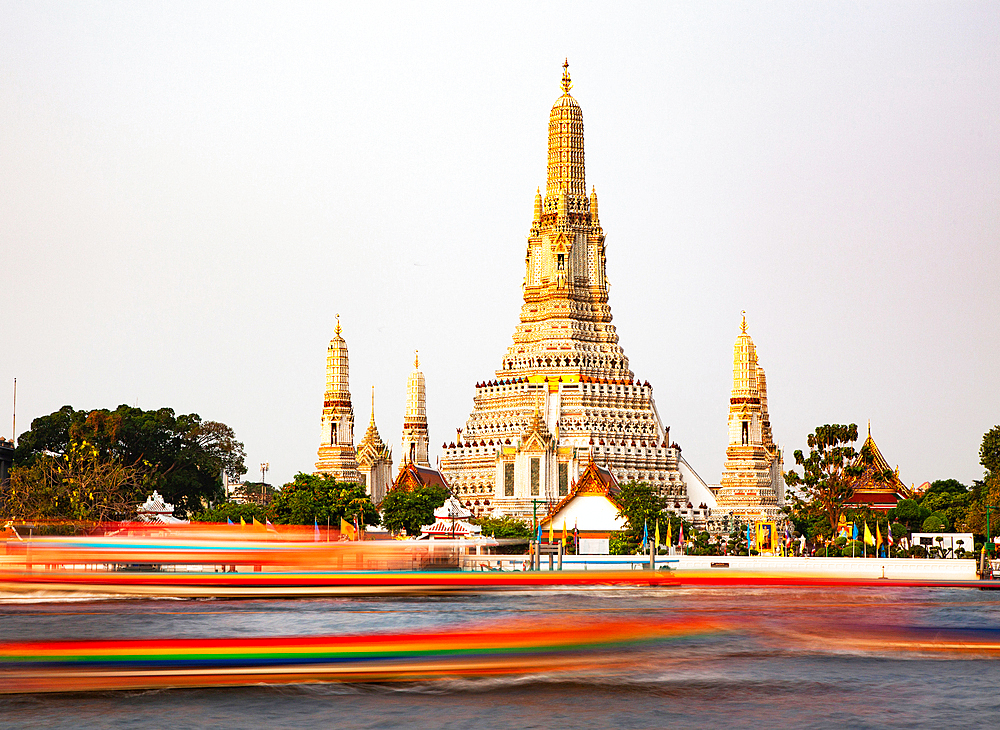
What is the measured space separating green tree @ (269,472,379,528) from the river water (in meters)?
30.2

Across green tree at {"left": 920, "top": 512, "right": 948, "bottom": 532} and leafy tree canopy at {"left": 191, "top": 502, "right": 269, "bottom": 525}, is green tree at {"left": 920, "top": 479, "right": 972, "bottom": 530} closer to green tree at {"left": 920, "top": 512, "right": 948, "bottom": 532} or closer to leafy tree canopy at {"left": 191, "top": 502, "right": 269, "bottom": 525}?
green tree at {"left": 920, "top": 512, "right": 948, "bottom": 532}

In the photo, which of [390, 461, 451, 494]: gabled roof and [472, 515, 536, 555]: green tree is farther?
[390, 461, 451, 494]: gabled roof

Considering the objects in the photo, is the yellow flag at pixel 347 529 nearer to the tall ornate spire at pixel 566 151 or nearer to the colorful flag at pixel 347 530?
the colorful flag at pixel 347 530

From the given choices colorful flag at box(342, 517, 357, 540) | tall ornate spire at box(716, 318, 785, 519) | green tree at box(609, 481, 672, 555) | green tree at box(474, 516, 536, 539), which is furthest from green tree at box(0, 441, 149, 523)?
tall ornate spire at box(716, 318, 785, 519)

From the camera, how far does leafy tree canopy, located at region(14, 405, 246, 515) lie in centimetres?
12088

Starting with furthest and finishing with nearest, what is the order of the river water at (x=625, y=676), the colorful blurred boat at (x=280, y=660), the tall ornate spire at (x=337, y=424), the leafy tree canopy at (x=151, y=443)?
the leafy tree canopy at (x=151, y=443), the tall ornate spire at (x=337, y=424), the river water at (x=625, y=676), the colorful blurred boat at (x=280, y=660)

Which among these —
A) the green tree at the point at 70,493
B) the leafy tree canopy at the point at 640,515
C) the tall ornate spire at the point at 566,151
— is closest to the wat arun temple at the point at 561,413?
the tall ornate spire at the point at 566,151

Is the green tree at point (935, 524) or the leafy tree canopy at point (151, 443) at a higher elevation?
the leafy tree canopy at point (151, 443)

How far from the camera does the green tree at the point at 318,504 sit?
98750 mm

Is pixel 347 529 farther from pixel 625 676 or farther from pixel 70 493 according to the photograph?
pixel 625 676

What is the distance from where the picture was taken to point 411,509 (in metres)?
102

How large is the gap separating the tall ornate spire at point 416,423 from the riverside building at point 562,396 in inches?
211

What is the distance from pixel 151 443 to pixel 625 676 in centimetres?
8989

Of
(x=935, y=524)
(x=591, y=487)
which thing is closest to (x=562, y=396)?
(x=591, y=487)
